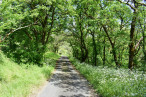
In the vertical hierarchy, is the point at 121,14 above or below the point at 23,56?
above

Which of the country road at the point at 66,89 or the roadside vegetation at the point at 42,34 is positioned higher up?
the roadside vegetation at the point at 42,34

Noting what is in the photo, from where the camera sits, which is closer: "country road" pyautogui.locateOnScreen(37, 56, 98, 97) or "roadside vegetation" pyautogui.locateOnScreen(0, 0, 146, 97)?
"country road" pyautogui.locateOnScreen(37, 56, 98, 97)

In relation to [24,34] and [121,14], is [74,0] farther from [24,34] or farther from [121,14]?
[24,34]

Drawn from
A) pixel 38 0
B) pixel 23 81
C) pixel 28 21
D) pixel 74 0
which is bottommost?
pixel 23 81

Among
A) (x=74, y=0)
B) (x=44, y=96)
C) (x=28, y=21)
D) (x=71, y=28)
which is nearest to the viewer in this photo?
(x=44, y=96)

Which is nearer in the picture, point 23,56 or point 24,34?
point 23,56

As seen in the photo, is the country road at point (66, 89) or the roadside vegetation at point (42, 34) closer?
the country road at point (66, 89)

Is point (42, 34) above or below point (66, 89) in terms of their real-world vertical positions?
above

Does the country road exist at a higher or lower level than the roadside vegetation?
lower

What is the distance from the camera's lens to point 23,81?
712 centimetres

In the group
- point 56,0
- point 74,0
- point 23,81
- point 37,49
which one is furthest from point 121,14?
point 23,81

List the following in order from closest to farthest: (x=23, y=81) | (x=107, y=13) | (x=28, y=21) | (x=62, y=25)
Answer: (x=23, y=81) → (x=107, y=13) → (x=28, y=21) → (x=62, y=25)

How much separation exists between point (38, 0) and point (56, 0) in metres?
2.04

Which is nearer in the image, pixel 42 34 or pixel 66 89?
pixel 66 89
